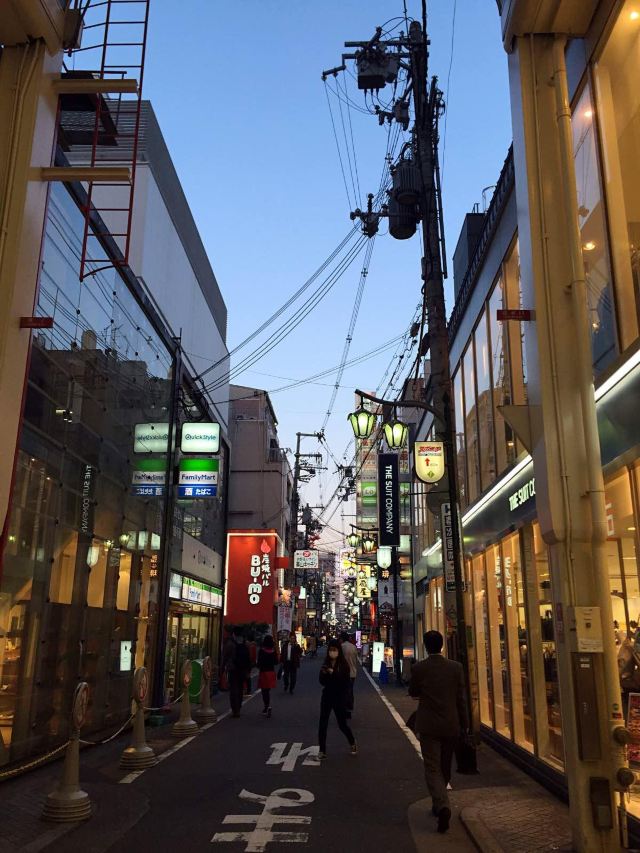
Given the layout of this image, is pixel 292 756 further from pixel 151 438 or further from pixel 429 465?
pixel 151 438

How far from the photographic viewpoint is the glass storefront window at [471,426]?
16.0 metres

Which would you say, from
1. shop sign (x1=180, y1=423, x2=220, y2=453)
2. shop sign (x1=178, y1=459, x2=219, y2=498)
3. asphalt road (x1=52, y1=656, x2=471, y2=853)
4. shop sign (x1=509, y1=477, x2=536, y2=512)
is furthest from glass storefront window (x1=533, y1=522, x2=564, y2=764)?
shop sign (x1=180, y1=423, x2=220, y2=453)

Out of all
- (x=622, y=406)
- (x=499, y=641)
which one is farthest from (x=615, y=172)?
(x=499, y=641)

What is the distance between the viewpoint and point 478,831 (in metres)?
6.71

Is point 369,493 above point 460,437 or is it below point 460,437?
above

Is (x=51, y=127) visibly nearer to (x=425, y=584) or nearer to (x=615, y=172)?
(x=615, y=172)

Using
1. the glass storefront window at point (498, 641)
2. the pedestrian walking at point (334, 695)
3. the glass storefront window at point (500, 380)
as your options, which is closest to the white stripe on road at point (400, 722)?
the pedestrian walking at point (334, 695)

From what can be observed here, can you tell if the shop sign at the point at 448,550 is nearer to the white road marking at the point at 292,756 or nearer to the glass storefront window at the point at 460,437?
the white road marking at the point at 292,756

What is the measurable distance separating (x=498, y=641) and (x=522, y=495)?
390cm

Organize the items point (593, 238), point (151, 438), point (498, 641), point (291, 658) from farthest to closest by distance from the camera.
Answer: point (291, 658)
point (151, 438)
point (498, 641)
point (593, 238)

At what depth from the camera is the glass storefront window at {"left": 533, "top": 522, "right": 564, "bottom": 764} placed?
941 centimetres

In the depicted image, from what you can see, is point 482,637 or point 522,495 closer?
point 522,495

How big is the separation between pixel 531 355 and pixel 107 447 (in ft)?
31.0

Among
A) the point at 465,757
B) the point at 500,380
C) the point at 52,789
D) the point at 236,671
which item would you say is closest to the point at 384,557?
the point at 236,671
